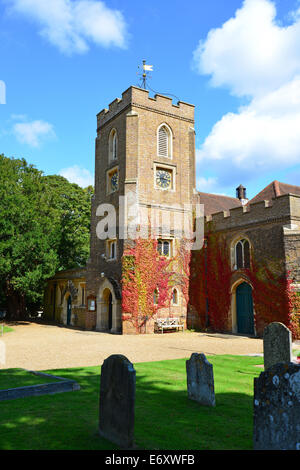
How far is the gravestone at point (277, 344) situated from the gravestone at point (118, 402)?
502 cm

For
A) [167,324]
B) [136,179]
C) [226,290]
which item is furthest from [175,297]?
[136,179]

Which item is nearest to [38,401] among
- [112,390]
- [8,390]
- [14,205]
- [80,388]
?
[8,390]

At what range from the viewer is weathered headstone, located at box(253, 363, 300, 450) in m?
3.78

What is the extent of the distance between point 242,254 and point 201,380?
14440mm

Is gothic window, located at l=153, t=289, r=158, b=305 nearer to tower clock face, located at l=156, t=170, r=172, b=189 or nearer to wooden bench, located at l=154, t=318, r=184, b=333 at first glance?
wooden bench, located at l=154, t=318, r=184, b=333

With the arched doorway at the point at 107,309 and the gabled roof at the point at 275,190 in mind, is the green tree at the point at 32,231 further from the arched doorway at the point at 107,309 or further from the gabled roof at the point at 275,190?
the gabled roof at the point at 275,190

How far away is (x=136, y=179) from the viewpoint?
21219mm

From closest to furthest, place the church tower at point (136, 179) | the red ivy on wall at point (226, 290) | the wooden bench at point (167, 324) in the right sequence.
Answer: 1. the red ivy on wall at point (226, 290)
2. the wooden bench at point (167, 324)
3. the church tower at point (136, 179)

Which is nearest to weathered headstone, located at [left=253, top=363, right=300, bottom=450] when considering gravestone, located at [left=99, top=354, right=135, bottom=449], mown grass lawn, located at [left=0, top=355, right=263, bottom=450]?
mown grass lawn, located at [left=0, top=355, right=263, bottom=450]

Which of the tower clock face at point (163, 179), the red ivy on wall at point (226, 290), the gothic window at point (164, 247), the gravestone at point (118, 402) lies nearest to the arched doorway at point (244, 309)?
the red ivy on wall at point (226, 290)

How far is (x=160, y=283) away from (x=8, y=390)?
1494 centimetres

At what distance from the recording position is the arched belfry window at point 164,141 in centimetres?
2275

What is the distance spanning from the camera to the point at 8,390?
6.23 metres

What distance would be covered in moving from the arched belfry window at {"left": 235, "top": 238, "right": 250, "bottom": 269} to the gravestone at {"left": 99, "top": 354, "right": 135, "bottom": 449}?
1587cm
